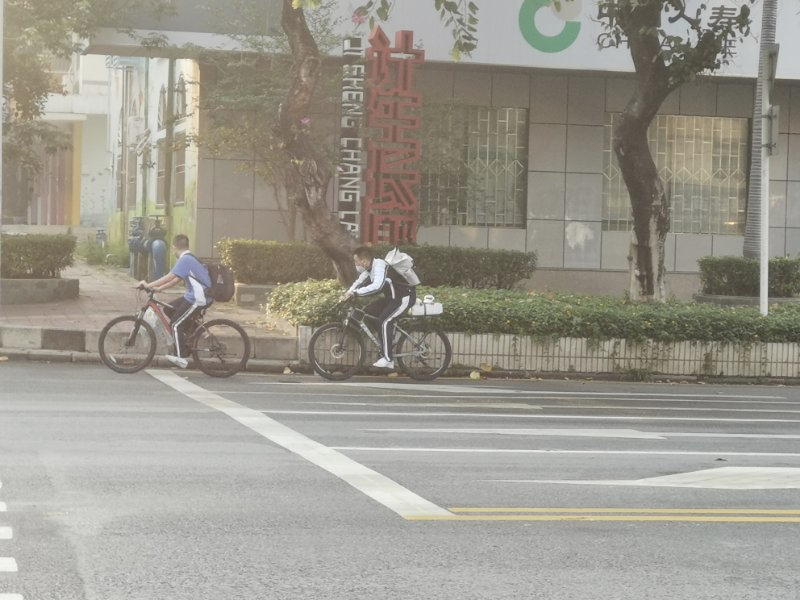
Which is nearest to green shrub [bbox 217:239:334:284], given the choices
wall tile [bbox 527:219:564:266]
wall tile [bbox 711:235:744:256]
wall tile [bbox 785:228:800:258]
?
wall tile [bbox 527:219:564:266]

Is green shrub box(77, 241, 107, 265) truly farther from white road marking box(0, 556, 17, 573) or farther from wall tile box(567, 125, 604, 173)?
white road marking box(0, 556, 17, 573)

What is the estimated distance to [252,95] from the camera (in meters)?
24.4

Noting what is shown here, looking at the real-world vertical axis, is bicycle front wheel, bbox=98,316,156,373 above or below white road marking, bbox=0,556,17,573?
above

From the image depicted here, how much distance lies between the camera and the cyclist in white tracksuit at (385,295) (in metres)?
16.3

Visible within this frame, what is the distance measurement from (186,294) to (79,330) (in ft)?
6.41

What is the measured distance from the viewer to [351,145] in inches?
960

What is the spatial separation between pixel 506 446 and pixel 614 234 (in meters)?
18.1

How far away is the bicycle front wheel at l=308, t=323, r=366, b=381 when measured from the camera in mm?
16516

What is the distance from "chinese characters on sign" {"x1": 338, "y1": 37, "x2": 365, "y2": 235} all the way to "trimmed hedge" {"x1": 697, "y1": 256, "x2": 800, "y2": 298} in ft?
19.9

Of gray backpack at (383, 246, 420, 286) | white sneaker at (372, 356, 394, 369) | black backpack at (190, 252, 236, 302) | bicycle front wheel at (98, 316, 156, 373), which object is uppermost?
gray backpack at (383, 246, 420, 286)

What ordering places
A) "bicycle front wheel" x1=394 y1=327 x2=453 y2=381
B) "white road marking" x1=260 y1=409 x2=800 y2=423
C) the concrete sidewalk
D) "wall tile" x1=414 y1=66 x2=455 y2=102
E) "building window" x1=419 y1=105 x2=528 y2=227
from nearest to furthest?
"white road marking" x1=260 y1=409 x2=800 y2=423 < "bicycle front wheel" x1=394 y1=327 x2=453 y2=381 < the concrete sidewalk < "wall tile" x1=414 y1=66 x2=455 y2=102 < "building window" x1=419 y1=105 x2=528 y2=227

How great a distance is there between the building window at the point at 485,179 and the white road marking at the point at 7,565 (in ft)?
69.3

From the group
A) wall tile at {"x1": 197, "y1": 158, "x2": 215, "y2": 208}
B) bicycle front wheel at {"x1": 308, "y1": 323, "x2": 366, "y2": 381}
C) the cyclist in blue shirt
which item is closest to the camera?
the cyclist in blue shirt

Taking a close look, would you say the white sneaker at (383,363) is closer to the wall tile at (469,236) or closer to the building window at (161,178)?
the wall tile at (469,236)
